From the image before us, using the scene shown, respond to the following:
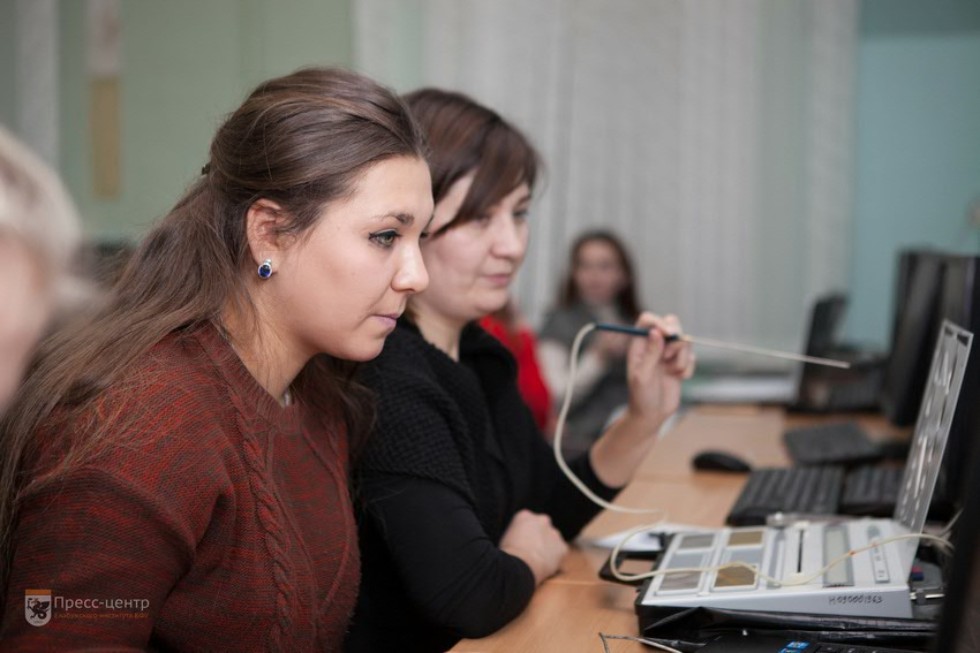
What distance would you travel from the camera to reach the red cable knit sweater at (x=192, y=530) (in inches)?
38.4

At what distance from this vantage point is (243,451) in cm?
115

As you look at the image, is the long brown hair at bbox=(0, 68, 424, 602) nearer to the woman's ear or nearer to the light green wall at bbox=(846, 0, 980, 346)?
the woman's ear

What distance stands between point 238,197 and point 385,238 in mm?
175

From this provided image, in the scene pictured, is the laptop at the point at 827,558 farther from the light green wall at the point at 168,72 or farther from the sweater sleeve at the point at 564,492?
the light green wall at the point at 168,72

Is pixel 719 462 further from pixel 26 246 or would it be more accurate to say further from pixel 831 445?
pixel 26 246

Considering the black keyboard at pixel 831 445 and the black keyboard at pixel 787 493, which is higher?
the black keyboard at pixel 787 493

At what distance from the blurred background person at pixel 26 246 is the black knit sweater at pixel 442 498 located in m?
0.66

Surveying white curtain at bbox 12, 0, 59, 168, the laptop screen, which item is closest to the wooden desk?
the laptop screen

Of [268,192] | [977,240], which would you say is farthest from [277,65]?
[268,192]

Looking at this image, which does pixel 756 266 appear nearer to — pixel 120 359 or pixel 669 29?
pixel 669 29

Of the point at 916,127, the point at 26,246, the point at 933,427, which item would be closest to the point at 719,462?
the point at 933,427

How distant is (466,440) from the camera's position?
1.48m

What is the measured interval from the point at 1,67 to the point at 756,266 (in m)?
2.97

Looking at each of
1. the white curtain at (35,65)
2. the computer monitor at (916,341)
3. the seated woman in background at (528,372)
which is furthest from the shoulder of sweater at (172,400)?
the white curtain at (35,65)
